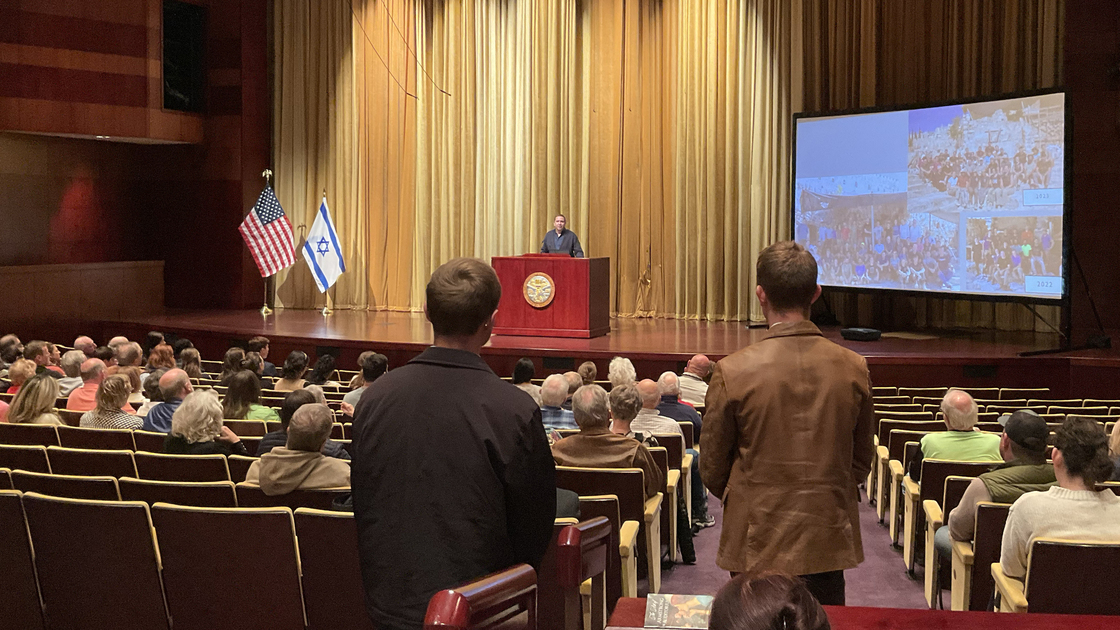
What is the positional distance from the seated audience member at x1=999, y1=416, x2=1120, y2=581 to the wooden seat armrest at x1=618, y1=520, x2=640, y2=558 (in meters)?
1.28

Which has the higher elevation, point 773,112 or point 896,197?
point 773,112

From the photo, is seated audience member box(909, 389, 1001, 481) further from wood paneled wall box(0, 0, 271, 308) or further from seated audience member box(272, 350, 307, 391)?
wood paneled wall box(0, 0, 271, 308)

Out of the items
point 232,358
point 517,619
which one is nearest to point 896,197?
point 232,358

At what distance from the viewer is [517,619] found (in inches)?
67.5

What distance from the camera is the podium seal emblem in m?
10.7

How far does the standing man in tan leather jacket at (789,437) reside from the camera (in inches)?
101

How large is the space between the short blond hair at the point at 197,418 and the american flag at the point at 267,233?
9.49 metres

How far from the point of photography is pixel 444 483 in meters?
2.06

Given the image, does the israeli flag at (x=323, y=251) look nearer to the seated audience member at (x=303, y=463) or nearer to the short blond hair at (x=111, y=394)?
the short blond hair at (x=111, y=394)

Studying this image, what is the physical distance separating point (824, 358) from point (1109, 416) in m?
4.76

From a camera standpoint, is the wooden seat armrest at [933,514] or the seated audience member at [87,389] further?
the seated audience member at [87,389]

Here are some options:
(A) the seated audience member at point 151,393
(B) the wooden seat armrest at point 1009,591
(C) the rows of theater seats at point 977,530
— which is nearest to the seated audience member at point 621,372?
(C) the rows of theater seats at point 977,530

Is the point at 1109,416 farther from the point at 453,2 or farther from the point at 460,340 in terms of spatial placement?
the point at 453,2

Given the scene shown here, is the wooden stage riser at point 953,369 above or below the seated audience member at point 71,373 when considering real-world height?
below
